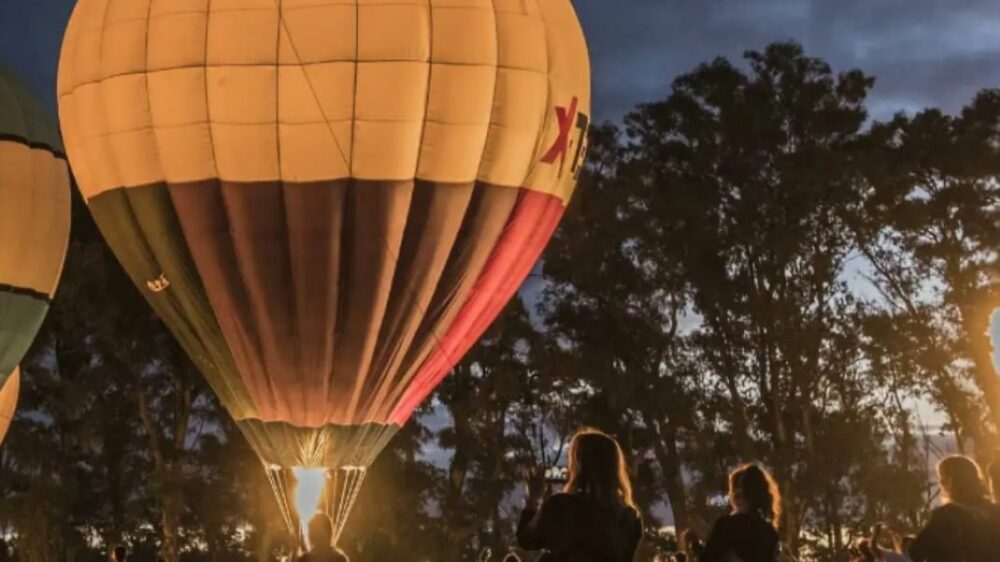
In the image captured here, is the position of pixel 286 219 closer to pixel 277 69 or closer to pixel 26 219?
pixel 277 69

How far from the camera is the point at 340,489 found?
7949 mm

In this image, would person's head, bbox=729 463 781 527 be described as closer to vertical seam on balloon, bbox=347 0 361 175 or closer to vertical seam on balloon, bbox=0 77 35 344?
vertical seam on balloon, bbox=347 0 361 175

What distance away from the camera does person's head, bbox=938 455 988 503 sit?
12.8 feet

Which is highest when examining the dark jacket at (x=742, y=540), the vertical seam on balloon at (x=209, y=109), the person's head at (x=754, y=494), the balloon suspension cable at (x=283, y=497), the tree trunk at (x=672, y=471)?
the vertical seam on balloon at (x=209, y=109)

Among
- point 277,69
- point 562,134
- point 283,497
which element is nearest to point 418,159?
point 277,69

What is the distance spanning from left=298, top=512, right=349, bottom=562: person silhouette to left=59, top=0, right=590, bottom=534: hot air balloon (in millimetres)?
2546

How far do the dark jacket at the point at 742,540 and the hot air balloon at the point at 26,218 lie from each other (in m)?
9.18

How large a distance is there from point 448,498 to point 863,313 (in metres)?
7.84

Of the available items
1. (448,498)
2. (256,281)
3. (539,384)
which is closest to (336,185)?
(256,281)

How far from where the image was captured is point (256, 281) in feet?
25.9

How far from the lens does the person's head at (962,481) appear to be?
3.89 meters

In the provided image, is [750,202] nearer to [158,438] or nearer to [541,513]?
[158,438]

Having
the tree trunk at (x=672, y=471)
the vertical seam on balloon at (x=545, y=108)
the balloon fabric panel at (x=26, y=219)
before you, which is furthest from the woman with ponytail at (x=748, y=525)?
the tree trunk at (x=672, y=471)

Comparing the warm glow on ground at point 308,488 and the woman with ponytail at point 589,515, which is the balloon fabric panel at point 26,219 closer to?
the warm glow on ground at point 308,488
